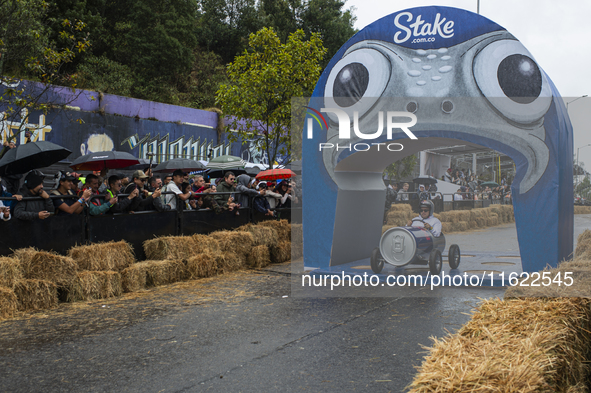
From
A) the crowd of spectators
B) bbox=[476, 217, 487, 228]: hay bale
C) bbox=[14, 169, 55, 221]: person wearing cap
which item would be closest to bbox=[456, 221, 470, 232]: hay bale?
bbox=[476, 217, 487, 228]: hay bale

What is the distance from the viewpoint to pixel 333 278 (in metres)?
9.73

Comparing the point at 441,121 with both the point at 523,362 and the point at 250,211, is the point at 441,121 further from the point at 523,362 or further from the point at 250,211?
the point at 523,362

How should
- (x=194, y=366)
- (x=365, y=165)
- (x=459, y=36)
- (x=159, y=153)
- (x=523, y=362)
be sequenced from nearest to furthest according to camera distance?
(x=523, y=362), (x=194, y=366), (x=459, y=36), (x=365, y=165), (x=159, y=153)

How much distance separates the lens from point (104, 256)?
8367mm

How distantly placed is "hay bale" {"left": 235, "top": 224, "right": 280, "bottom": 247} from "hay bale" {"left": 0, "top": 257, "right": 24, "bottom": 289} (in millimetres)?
5272

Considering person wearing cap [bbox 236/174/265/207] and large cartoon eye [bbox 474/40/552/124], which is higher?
large cartoon eye [bbox 474/40/552/124]

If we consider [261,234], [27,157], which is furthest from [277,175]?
[27,157]

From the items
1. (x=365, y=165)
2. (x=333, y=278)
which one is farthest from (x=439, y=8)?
(x=333, y=278)

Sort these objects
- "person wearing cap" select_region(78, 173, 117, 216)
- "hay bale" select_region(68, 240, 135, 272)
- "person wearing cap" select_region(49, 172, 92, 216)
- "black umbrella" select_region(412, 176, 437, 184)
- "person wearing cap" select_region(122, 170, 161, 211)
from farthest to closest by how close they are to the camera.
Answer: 1. "black umbrella" select_region(412, 176, 437, 184)
2. "person wearing cap" select_region(122, 170, 161, 211)
3. "person wearing cap" select_region(78, 173, 117, 216)
4. "person wearing cap" select_region(49, 172, 92, 216)
5. "hay bale" select_region(68, 240, 135, 272)

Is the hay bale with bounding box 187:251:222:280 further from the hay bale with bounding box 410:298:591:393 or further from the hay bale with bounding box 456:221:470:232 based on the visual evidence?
the hay bale with bounding box 456:221:470:232

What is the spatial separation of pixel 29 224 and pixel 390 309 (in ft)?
18.1

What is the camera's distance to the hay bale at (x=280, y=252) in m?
12.1

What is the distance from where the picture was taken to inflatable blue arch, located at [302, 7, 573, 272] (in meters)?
8.79

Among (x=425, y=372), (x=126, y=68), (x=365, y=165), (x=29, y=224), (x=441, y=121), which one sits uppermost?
(x=126, y=68)
